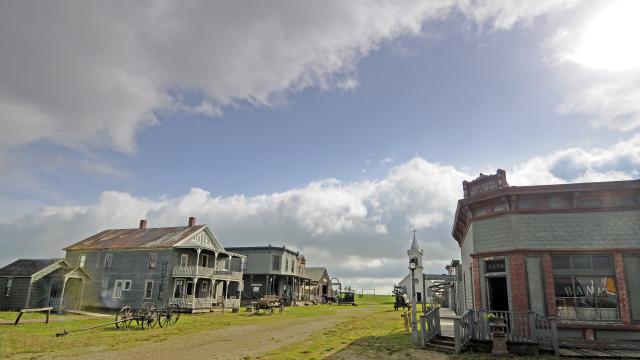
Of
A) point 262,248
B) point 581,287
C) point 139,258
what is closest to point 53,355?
point 581,287

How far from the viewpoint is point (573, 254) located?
49.5 ft

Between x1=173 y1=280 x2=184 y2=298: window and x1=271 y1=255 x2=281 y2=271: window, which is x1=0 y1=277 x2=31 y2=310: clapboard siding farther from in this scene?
x1=271 y1=255 x2=281 y2=271: window

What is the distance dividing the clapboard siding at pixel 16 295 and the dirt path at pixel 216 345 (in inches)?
888

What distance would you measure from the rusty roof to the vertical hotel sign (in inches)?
1025

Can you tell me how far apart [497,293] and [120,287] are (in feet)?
104

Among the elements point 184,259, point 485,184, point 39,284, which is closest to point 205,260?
point 184,259

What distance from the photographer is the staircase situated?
47.3 feet

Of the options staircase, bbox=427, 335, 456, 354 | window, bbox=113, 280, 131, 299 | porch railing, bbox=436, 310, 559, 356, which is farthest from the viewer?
window, bbox=113, 280, 131, 299

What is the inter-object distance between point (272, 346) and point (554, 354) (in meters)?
9.62

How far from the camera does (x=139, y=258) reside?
119 ft

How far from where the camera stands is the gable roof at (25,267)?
1345 inches

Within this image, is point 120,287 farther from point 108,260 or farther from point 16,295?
point 16,295

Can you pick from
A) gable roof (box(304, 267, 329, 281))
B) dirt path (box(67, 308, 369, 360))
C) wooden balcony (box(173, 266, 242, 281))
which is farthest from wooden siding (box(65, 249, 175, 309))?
gable roof (box(304, 267, 329, 281))

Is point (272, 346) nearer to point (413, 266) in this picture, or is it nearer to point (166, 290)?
point (413, 266)
